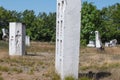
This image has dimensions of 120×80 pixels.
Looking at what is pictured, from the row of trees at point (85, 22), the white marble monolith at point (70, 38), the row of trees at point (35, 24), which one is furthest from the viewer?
the row of trees at point (35, 24)

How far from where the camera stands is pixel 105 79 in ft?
53.1

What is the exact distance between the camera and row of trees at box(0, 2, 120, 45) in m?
77.1

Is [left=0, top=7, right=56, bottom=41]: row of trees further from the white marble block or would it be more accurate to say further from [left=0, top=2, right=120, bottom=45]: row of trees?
the white marble block

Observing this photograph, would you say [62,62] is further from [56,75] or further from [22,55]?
[22,55]

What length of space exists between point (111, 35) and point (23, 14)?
38.2 metres

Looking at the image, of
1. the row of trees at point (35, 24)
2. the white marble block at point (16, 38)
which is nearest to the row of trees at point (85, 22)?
the row of trees at point (35, 24)

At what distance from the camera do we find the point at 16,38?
1356 inches

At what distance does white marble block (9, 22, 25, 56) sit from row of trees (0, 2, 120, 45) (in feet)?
124

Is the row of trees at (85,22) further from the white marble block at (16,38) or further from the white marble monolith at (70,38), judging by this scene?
the white marble monolith at (70,38)

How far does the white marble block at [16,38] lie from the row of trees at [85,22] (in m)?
37.7

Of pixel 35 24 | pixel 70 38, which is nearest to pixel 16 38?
pixel 70 38

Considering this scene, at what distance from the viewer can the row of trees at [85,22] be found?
3037 inches

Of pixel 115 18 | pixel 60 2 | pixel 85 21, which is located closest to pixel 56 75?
pixel 60 2

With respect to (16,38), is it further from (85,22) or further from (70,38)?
(85,22)
